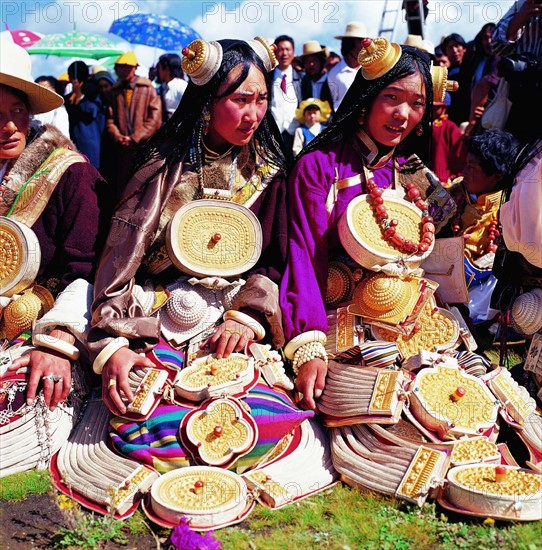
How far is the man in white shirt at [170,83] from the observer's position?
8914 mm

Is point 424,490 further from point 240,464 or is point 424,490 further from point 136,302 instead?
point 136,302

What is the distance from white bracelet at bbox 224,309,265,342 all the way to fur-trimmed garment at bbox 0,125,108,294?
2.65 ft

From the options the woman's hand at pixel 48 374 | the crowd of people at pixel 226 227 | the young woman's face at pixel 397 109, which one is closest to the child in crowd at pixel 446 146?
the crowd of people at pixel 226 227

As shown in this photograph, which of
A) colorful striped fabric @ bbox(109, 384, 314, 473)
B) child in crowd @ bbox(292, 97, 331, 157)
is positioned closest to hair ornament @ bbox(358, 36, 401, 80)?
colorful striped fabric @ bbox(109, 384, 314, 473)

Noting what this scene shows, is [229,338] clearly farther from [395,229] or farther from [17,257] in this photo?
[17,257]

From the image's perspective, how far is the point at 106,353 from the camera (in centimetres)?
349

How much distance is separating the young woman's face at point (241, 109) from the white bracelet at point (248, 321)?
2.93 ft

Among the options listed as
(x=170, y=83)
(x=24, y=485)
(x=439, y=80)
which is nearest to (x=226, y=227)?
(x=439, y=80)

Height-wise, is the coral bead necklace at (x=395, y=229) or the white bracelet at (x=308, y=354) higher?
the coral bead necklace at (x=395, y=229)

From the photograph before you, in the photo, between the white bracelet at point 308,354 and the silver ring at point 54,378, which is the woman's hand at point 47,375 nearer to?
the silver ring at point 54,378

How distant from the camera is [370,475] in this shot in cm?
330

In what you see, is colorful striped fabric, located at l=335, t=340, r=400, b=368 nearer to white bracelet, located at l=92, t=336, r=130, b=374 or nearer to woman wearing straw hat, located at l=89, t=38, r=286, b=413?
woman wearing straw hat, located at l=89, t=38, r=286, b=413

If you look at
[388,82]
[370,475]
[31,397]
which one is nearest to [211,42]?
[388,82]

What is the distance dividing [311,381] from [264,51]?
5.59 ft
